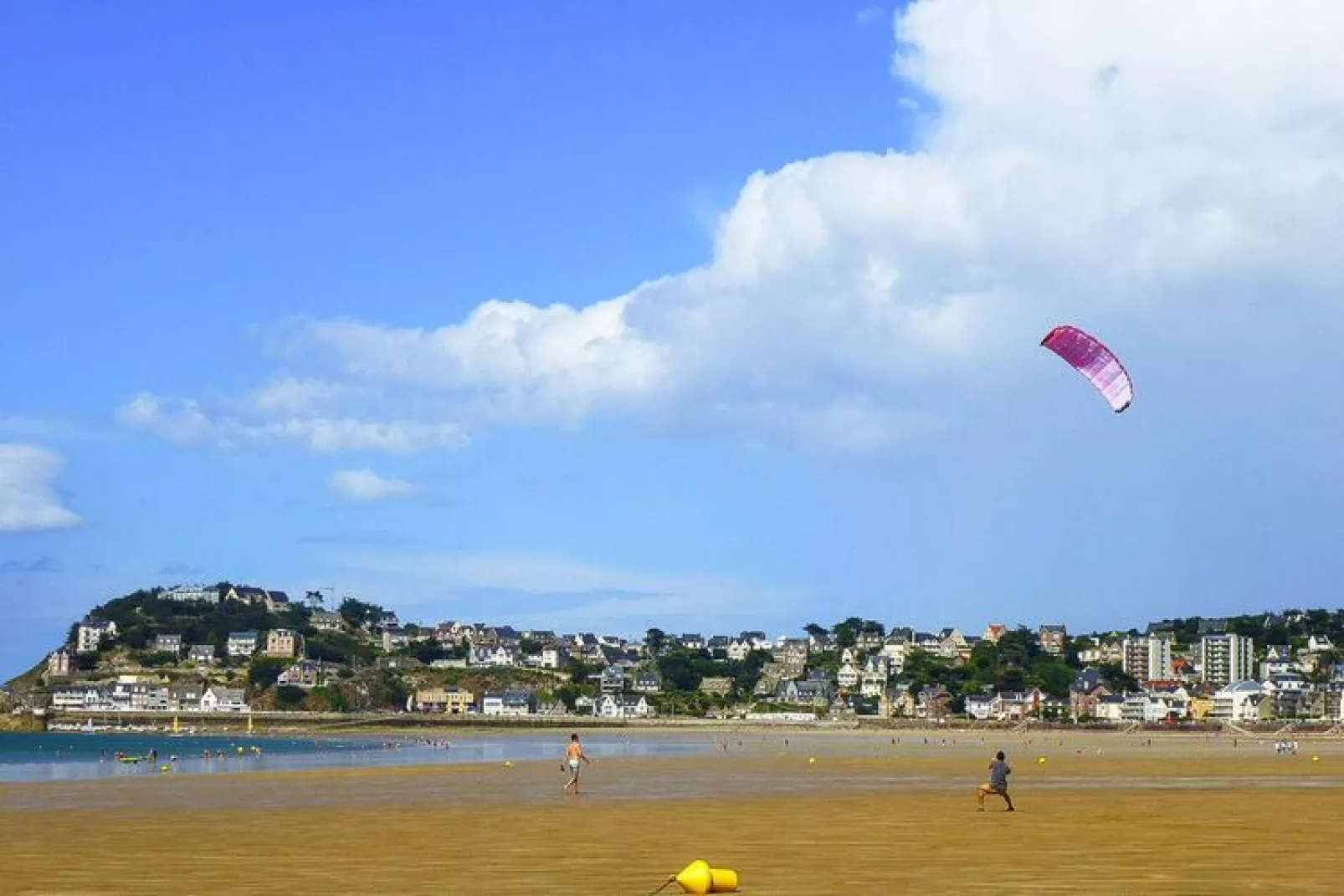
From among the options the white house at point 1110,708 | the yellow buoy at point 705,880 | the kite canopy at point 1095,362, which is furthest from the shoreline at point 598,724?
the yellow buoy at point 705,880

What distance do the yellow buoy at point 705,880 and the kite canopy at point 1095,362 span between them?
23846 mm

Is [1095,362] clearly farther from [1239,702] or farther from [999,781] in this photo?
[1239,702]

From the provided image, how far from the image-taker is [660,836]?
75.7ft

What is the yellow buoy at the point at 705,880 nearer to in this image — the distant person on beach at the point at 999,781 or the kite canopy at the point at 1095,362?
the distant person on beach at the point at 999,781

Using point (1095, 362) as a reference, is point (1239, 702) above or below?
below

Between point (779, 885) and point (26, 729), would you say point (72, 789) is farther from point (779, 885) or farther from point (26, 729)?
point (26, 729)

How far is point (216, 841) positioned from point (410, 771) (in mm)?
28970

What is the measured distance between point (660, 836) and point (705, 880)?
302 inches

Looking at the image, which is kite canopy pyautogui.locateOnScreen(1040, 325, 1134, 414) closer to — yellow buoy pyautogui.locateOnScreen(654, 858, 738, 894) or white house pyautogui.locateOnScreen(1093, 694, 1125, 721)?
yellow buoy pyautogui.locateOnScreen(654, 858, 738, 894)

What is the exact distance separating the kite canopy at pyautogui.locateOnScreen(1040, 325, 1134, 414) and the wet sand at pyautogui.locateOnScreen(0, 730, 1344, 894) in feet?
29.9

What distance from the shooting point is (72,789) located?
39.6 m

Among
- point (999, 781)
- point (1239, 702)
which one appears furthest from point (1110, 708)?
point (999, 781)

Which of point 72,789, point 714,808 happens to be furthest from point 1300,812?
point 72,789

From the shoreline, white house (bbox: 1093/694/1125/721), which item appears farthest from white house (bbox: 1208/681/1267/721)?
the shoreline
